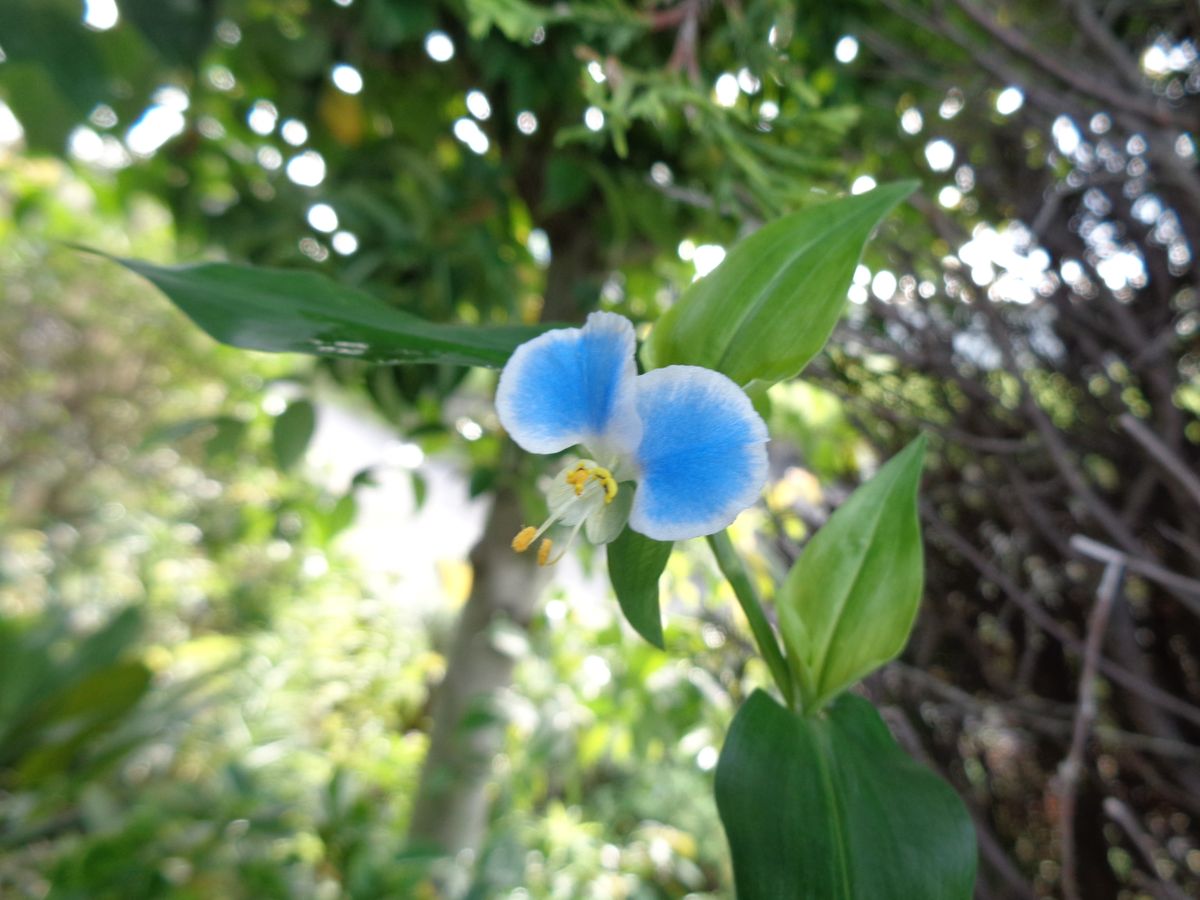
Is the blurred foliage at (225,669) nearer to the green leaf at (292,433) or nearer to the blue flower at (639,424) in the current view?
the green leaf at (292,433)

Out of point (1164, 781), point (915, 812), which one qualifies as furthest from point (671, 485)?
point (1164, 781)

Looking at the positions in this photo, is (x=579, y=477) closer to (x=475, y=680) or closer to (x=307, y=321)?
(x=307, y=321)

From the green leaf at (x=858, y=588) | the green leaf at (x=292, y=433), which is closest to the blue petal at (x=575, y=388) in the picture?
the green leaf at (x=858, y=588)

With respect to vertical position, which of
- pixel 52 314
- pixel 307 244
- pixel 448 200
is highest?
pixel 448 200

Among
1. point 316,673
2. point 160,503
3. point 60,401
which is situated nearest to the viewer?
point 316,673

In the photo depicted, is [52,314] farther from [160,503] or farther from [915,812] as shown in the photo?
[915,812]

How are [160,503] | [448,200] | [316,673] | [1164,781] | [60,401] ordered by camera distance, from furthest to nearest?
1. [60,401]
2. [160,503]
3. [316,673]
4. [448,200]
5. [1164,781]
